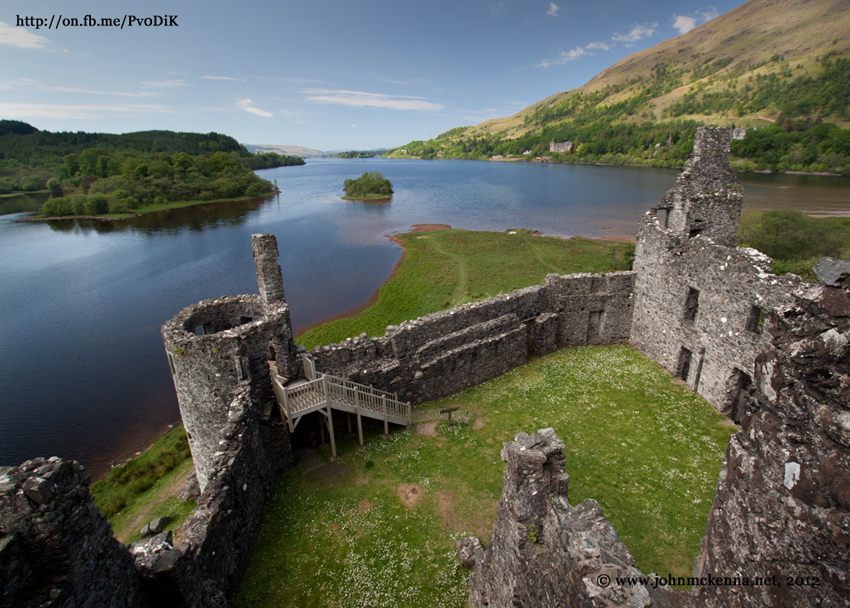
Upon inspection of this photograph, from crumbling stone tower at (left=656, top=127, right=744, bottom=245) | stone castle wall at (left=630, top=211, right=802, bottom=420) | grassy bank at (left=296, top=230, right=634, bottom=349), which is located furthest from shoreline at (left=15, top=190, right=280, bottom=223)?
crumbling stone tower at (left=656, top=127, right=744, bottom=245)

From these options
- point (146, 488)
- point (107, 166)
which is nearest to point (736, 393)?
point (146, 488)

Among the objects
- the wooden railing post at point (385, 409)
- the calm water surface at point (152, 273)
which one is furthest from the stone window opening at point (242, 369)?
the calm water surface at point (152, 273)

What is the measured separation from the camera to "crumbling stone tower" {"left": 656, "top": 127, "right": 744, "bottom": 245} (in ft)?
52.6

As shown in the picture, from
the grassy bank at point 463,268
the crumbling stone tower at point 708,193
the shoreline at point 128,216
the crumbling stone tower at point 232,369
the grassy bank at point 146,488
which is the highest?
the crumbling stone tower at point 708,193

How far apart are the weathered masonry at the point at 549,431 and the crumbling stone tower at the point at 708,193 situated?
0.08 m

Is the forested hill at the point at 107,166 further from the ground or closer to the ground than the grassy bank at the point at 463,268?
further from the ground

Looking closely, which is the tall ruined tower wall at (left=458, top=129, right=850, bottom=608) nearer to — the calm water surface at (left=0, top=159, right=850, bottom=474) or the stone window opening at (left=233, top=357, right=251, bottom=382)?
the stone window opening at (left=233, top=357, right=251, bottom=382)

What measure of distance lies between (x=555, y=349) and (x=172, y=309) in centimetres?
3328

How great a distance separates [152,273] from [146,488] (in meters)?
37.1

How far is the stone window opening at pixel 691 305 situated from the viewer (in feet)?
49.4

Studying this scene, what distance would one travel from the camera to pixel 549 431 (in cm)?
693

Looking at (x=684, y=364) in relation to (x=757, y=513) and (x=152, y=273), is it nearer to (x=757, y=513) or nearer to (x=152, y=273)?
(x=757, y=513)

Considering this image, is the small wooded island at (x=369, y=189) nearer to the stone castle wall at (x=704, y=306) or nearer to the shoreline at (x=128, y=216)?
the shoreline at (x=128, y=216)

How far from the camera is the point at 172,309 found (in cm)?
3600
